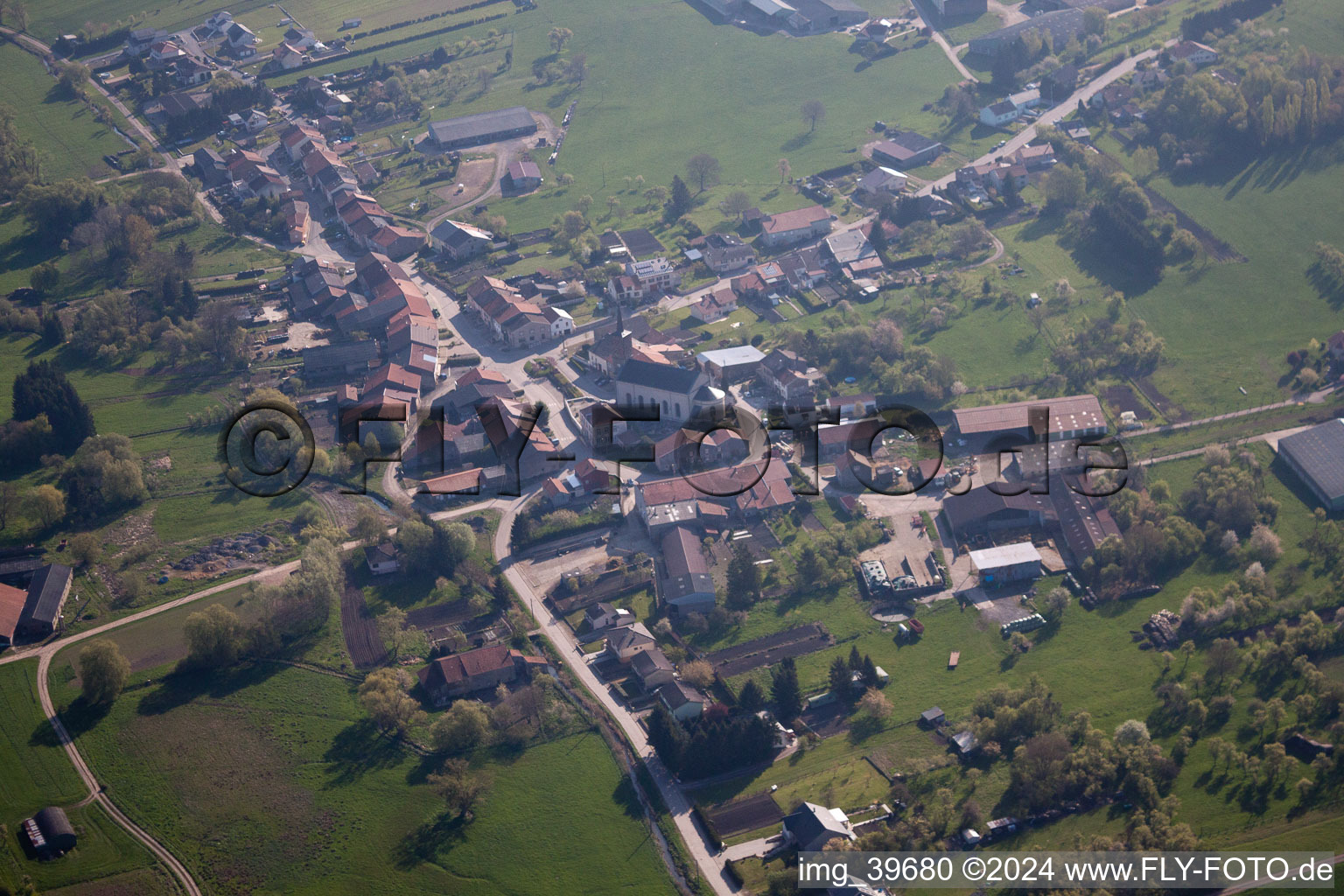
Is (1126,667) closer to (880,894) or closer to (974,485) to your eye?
(974,485)

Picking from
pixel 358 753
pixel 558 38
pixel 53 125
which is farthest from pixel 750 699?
pixel 53 125

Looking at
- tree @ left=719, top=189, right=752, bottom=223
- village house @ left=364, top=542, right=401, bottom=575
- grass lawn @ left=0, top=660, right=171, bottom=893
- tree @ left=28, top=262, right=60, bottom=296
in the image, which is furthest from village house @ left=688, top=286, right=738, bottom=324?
tree @ left=28, top=262, right=60, bottom=296

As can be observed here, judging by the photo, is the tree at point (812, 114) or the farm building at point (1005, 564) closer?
the farm building at point (1005, 564)

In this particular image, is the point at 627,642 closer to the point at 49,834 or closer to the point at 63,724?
the point at 49,834

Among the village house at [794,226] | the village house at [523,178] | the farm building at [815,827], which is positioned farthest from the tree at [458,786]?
the village house at [523,178]

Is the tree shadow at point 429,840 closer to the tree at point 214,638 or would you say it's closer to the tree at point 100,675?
the tree at point 214,638

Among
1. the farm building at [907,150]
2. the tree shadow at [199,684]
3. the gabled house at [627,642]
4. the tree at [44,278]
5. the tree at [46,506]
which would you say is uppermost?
the tree at [44,278]

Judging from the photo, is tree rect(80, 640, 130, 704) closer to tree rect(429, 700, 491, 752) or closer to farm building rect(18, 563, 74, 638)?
farm building rect(18, 563, 74, 638)

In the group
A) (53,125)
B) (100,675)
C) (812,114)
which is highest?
(53,125)
